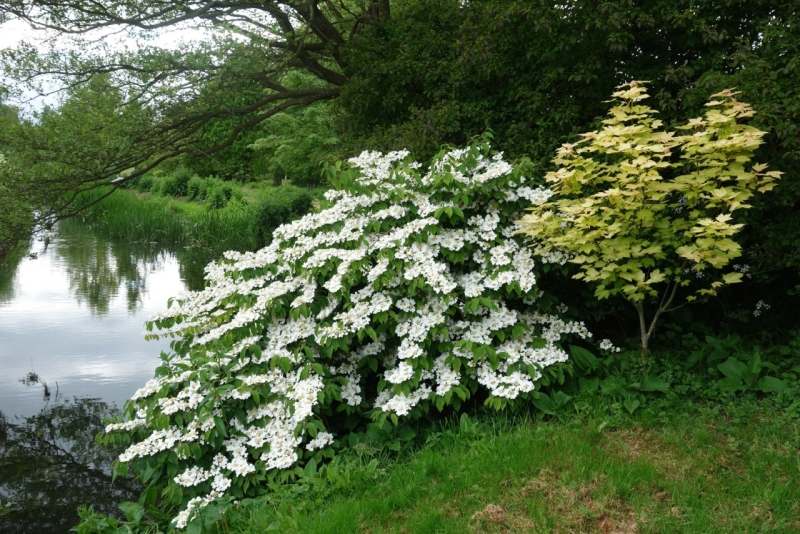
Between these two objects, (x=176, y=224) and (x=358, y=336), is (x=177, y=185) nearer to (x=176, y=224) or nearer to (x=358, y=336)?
(x=176, y=224)

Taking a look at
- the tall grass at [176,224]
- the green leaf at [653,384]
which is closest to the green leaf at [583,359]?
the green leaf at [653,384]

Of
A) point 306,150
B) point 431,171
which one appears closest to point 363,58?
point 431,171

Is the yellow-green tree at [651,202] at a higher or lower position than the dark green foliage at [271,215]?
higher

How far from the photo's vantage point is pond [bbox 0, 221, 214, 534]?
14.9ft

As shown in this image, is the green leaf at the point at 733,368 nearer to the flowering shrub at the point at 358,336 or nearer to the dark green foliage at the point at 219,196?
the flowering shrub at the point at 358,336

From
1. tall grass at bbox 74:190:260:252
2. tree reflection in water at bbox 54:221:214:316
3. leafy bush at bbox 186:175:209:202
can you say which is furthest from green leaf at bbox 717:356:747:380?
leafy bush at bbox 186:175:209:202

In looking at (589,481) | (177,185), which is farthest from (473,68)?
(177,185)

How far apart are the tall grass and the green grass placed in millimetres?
8406

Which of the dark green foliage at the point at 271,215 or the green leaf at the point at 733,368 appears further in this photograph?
the dark green foliage at the point at 271,215

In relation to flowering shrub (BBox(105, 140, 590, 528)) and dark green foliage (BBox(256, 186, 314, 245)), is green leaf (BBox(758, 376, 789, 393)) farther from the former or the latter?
dark green foliage (BBox(256, 186, 314, 245))

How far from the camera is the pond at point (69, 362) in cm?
454

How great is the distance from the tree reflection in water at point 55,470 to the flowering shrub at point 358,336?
1152 mm

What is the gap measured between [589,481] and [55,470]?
4081 mm

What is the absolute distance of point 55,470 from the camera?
4.81 metres
